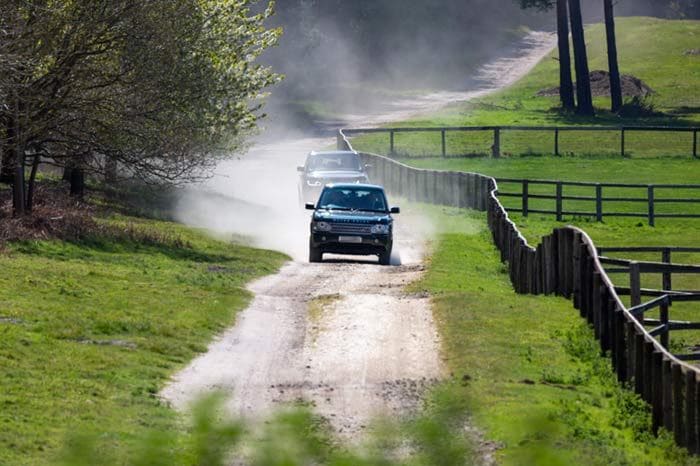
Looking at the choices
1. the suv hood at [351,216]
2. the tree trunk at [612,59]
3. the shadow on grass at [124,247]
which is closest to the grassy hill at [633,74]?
the tree trunk at [612,59]

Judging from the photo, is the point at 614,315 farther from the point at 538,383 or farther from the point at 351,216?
the point at 351,216

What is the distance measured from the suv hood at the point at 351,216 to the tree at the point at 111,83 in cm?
362

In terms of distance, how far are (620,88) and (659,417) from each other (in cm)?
7485

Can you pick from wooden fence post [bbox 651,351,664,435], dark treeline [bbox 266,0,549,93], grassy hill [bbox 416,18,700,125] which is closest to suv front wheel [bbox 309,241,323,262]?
wooden fence post [bbox 651,351,664,435]

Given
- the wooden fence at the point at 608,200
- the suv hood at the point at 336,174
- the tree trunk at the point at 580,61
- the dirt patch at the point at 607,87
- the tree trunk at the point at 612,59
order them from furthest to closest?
the dirt patch at the point at 607,87 < the tree trunk at the point at 612,59 < the tree trunk at the point at 580,61 < the wooden fence at the point at 608,200 < the suv hood at the point at 336,174

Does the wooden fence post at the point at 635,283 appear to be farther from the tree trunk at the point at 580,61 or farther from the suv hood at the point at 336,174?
the tree trunk at the point at 580,61

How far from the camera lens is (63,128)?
31.9 m

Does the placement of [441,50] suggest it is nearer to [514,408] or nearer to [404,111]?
[404,111]

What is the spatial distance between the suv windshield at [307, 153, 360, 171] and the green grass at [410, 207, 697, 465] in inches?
680

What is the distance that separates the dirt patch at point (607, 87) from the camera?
3617 inches

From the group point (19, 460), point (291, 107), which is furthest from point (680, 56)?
point (19, 460)

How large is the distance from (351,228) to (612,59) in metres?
52.0

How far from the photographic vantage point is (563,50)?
81250 mm

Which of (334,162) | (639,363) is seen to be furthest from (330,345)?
(334,162)
